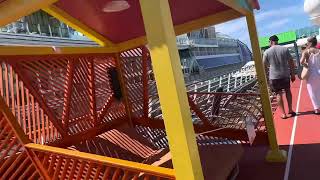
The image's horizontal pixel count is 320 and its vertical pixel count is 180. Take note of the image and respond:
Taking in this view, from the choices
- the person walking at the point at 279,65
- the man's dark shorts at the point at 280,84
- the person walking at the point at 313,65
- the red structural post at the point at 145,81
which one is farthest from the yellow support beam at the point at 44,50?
the person walking at the point at 313,65

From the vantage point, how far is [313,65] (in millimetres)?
8172

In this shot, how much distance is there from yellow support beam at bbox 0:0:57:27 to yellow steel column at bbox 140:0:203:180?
78cm

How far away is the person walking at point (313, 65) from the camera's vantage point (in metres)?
8.09

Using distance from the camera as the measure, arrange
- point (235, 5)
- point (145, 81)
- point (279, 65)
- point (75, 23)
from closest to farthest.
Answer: point (235, 5) < point (75, 23) < point (145, 81) < point (279, 65)

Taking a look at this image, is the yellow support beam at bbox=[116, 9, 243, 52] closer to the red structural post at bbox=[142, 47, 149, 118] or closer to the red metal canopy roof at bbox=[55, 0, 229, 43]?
the red metal canopy roof at bbox=[55, 0, 229, 43]

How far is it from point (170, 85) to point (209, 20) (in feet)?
10.5

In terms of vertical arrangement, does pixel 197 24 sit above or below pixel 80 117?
above

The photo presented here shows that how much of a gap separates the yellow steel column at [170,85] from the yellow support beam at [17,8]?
78cm

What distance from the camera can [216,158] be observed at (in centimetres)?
469

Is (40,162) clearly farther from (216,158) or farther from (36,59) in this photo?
(216,158)

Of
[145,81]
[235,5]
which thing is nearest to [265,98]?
[235,5]

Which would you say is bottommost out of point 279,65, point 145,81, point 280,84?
point 280,84

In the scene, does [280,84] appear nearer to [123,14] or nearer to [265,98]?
[265,98]

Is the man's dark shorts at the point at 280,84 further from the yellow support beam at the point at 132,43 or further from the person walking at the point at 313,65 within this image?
the yellow support beam at the point at 132,43
